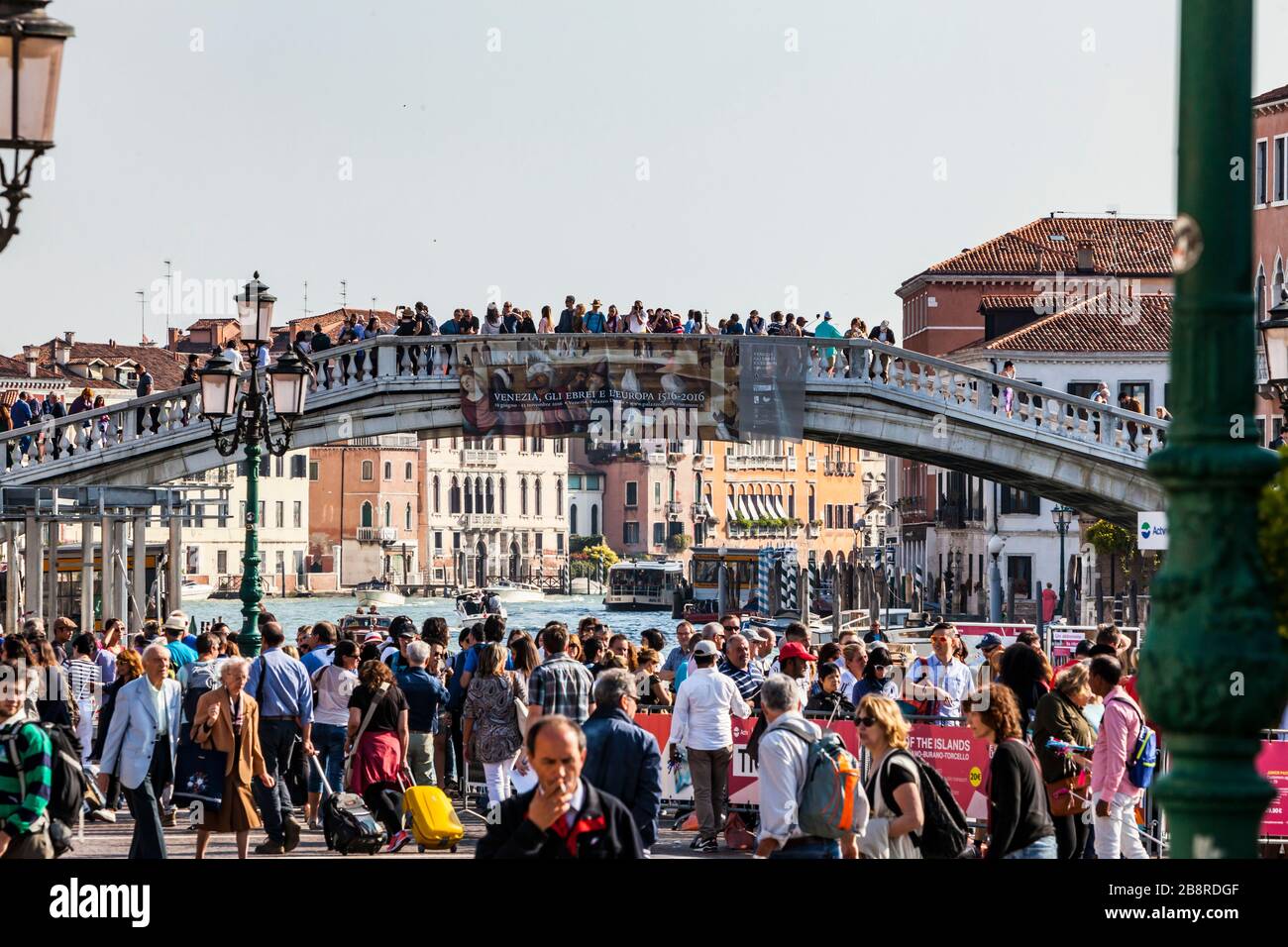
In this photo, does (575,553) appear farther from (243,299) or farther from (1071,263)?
(243,299)

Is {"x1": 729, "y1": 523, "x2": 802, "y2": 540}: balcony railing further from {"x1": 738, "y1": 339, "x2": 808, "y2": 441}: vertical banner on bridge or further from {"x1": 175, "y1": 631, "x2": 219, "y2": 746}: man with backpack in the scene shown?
{"x1": 175, "y1": 631, "x2": 219, "y2": 746}: man with backpack

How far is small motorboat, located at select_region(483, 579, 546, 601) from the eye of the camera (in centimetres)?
12369

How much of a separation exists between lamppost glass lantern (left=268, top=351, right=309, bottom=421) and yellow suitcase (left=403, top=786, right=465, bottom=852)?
20.3 feet

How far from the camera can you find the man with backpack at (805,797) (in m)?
8.31

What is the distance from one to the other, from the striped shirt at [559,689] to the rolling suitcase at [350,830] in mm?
2359

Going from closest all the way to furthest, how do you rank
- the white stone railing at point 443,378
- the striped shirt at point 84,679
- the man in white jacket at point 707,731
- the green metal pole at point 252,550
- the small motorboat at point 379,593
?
the man in white jacket at point 707,731, the striped shirt at point 84,679, the green metal pole at point 252,550, the white stone railing at point 443,378, the small motorboat at point 379,593

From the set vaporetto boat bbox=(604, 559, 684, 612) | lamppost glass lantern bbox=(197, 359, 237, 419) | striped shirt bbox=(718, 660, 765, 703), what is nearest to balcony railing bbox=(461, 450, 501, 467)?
vaporetto boat bbox=(604, 559, 684, 612)

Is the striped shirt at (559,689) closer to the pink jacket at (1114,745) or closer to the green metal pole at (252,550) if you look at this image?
the pink jacket at (1114,745)

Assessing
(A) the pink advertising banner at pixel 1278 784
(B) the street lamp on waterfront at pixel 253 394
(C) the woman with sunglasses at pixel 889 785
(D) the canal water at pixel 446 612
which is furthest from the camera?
(D) the canal water at pixel 446 612

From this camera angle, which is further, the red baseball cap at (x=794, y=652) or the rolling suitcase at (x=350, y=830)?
the red baseball cap at (x=794, y=652)

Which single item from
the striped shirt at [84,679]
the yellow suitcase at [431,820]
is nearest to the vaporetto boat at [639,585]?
the striped shirt at [84,679]

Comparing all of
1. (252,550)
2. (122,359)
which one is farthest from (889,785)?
(122,359)

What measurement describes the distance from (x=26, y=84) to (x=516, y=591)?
389 feet

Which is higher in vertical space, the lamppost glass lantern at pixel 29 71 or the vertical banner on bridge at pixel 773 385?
the vertical banner on bridge at pixel 773 385
